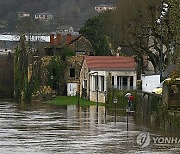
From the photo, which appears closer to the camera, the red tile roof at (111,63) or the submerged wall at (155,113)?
A: the submerged wall at (155,113)

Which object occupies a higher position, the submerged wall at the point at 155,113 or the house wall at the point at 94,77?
the house wall at the point at 94,77

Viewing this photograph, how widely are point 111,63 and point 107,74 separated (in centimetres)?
192

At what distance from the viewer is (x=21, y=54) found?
325 ft

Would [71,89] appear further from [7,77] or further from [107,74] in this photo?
[107,74]

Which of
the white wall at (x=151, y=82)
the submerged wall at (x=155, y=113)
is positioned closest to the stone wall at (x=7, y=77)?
the submerged wall at (x=155, y=113)

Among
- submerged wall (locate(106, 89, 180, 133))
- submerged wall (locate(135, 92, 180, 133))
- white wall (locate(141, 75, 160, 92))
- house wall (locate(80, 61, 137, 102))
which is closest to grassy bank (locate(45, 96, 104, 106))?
house wall (locate(80, 61, 137, 102))

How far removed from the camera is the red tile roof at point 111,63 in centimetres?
7681

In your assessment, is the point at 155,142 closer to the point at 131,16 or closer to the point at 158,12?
the point at 158,12

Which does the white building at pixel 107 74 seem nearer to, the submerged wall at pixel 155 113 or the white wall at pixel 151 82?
the white wall at pixel 151 82

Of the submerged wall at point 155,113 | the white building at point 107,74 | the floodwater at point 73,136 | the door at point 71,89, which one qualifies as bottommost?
the floodwater at point 73,136

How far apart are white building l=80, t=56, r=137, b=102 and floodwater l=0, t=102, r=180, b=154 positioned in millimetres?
21806

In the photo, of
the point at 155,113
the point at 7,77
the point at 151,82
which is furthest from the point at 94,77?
the point at 155,113

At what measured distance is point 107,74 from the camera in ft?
252

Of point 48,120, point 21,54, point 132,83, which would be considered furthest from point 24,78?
point 48,120
